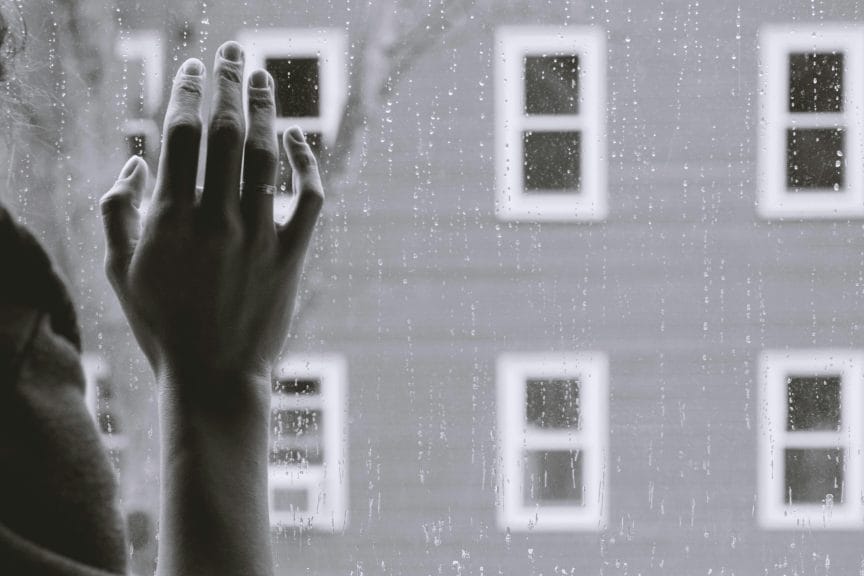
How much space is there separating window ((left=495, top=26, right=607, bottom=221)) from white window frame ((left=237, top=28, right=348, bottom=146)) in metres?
0.20

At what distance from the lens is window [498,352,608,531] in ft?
3.01

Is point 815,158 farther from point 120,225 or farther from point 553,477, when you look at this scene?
point 120,225

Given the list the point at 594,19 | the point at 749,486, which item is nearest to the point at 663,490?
the point at 749,486

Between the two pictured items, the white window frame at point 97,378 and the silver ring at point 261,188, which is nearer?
the silver ring at point 261,188

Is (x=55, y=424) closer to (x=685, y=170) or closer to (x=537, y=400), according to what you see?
(x=537, y=400)

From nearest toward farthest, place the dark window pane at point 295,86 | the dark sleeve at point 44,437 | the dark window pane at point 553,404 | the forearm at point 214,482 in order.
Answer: the dark sleeve at point 44,437 → the forearm at point 214,482 → the dark window pane at point 295,86 → the dark window pane at point 553,404

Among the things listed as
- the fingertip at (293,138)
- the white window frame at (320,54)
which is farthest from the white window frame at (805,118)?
the fingertip at (293,138)

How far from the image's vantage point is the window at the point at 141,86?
829 millimetres

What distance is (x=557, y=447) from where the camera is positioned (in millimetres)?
915

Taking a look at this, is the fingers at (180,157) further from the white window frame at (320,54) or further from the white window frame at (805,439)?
the white window frame at (805,439)

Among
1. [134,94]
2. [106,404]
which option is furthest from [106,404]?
[134,94]

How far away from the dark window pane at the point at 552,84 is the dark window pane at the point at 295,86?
24 centimetres

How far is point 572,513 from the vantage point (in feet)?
3.06

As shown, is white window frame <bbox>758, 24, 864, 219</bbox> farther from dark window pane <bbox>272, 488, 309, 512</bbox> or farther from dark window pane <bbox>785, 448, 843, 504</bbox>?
dark window pane <bbox>272, 488, 309, 512</bbox>
